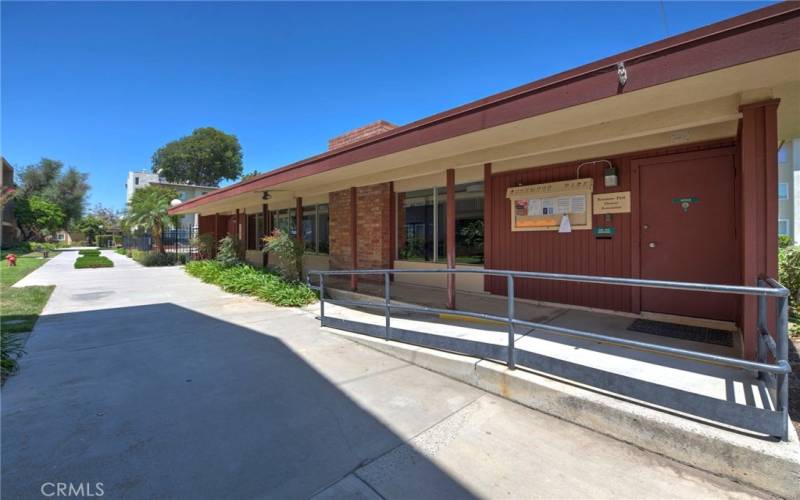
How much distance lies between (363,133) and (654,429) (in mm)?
9614

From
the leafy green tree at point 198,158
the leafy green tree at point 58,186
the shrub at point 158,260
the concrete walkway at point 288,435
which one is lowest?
the concrete walkway at point 288,435

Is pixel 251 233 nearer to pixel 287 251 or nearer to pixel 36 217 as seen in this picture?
pixel 287 251

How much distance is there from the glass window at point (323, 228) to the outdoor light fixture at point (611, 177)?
7863 mm

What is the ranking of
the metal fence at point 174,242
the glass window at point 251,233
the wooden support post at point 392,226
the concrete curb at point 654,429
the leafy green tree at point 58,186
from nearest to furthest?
the concrete curb at point 654,429 → the wooden support post at point 392,226 → the glass window at point 251,233 → the metal fence at point 174,242 → the leafy green tree at point 58,186

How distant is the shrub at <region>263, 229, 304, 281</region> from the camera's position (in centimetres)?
909

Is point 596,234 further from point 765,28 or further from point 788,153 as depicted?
point 788,153

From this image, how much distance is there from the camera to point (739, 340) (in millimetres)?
3996

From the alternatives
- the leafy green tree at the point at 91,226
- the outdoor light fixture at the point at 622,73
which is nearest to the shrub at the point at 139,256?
the outdoor light fixture at the point at 622,73

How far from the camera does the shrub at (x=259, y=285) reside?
8.14 m

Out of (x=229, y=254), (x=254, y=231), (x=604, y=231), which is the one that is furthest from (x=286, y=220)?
(x=604, y=231)

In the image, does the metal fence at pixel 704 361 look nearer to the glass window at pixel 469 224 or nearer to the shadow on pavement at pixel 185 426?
the shadow on pavement at pixel 185 426

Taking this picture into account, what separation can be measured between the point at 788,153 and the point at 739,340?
26.3 m

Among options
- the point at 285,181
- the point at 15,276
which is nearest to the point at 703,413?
the point at 285,181

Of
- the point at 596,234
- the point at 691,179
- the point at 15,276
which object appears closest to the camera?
the point at 691,179
